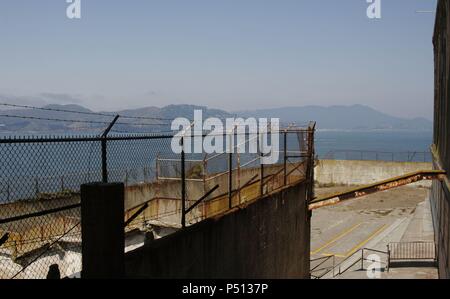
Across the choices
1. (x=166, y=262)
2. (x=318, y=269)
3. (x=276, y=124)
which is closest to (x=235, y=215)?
(x=166, y=262)

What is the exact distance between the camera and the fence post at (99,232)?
6328mm

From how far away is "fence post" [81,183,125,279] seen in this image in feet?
20.8

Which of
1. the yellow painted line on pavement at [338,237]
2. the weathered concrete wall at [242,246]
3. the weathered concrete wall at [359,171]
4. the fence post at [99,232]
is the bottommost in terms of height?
the yellow painted line on pavement at [338,237]

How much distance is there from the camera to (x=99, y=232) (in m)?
6.32

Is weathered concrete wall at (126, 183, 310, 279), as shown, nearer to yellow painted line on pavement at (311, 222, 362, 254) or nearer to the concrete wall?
the concrete wall

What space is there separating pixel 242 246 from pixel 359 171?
38939 millimetres

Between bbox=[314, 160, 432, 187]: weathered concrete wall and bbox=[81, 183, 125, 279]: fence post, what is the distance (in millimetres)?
43629

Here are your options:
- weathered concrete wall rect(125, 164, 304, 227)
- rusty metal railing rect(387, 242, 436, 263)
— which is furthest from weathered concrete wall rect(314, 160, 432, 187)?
weathered concrete wall rect(125, 164, 304, 227)

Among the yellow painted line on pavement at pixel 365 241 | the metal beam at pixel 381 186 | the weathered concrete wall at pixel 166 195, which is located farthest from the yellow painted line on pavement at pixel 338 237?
the metal beam at pixel 381 186

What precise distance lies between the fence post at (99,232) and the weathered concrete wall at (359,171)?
4363cm

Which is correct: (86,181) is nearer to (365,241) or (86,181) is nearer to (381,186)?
(381,186)

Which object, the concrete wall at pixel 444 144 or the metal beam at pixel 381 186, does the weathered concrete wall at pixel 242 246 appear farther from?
the concrete wall at pixel 444 144
